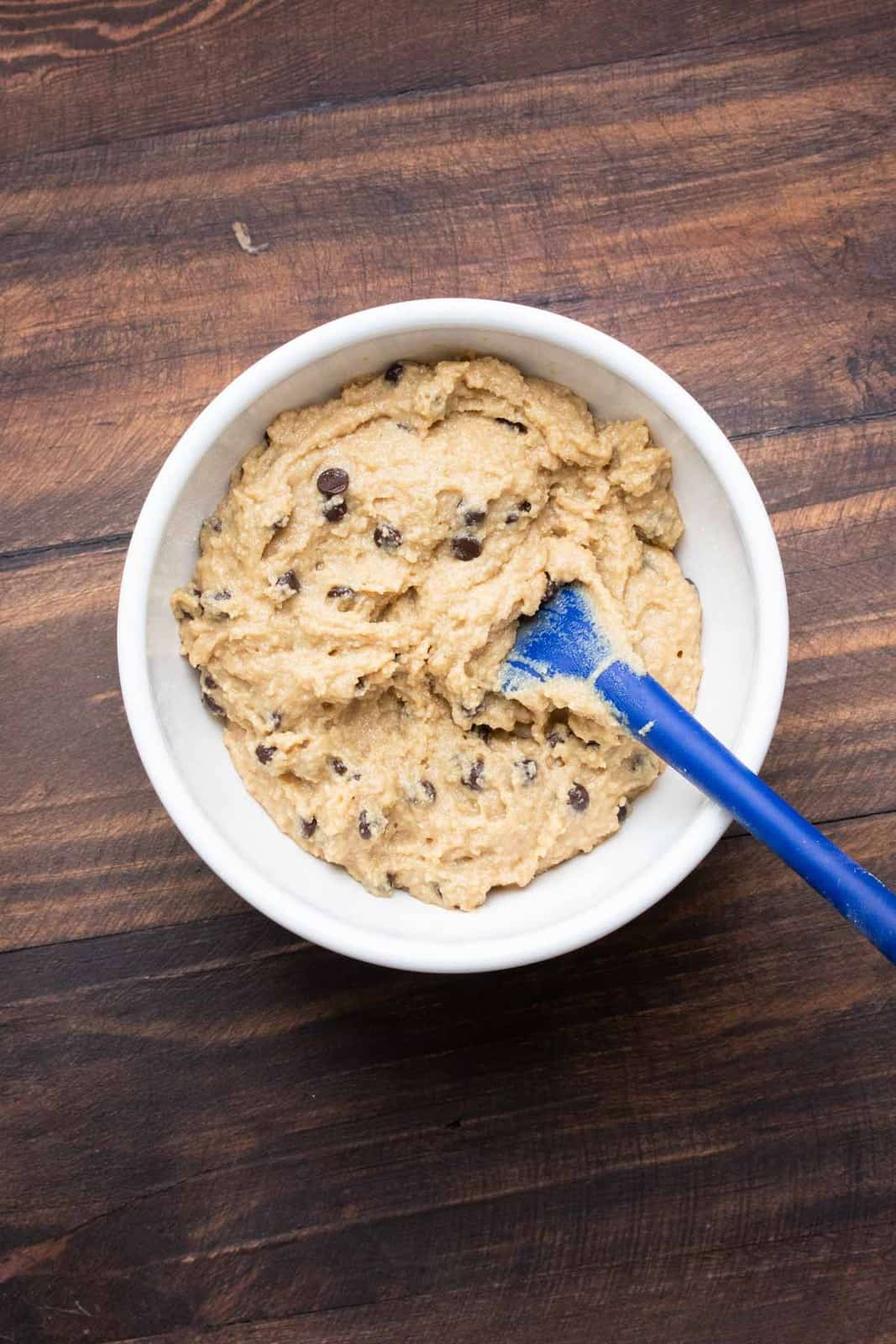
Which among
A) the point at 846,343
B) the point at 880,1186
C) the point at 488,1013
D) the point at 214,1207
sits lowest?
the point at 880,1186

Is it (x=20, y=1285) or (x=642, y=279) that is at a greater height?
(x=642, y=279)

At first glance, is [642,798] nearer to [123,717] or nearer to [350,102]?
[123,717]

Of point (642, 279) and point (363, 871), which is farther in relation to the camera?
point (642, 279)

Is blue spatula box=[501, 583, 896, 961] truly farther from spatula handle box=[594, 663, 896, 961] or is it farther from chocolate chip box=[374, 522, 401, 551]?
chocolate chip box=[374, 522, 401, 551]

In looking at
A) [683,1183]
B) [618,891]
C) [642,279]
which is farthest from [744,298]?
[683,1183]

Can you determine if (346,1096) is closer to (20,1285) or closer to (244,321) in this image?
(20,1285)

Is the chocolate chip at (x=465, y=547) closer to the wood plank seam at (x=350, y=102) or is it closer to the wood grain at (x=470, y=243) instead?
the wood grain at (x=470, y=243)
